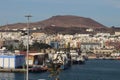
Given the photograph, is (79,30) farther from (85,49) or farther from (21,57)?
(21,57)

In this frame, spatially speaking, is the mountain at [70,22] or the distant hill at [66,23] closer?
the distant hill at [66,23]

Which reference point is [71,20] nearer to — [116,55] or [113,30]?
[113,30]

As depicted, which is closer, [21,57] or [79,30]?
[21,57]

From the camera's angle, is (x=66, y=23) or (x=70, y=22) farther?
(x=70, y=22)

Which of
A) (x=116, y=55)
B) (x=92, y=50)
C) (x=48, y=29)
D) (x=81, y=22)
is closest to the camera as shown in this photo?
(x=116, y=55)

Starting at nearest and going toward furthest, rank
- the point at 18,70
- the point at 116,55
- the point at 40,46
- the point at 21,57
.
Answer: the point at 18,70 → the point at 21,57 → the point at 40,46 → the point at 116,55

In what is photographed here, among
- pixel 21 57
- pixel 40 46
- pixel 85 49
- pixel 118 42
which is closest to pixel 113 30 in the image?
pixel 118 42

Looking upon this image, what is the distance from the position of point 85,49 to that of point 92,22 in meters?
75.5

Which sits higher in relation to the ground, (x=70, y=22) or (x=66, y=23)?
(x=70, y=22)

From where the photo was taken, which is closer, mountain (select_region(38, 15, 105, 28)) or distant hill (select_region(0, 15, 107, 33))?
distant hill (select_region(0, 15, 107, 33))

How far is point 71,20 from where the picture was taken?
162 meters

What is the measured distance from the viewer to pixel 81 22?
161375 millimetres

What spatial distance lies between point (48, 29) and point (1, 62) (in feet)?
306

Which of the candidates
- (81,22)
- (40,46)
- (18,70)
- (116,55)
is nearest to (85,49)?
(116,55)
